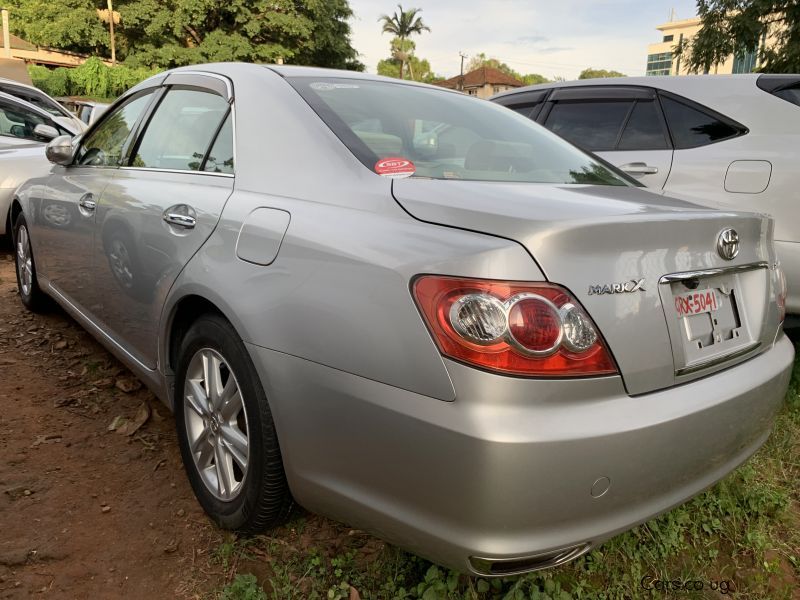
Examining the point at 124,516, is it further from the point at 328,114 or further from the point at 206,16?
the point at 206,16

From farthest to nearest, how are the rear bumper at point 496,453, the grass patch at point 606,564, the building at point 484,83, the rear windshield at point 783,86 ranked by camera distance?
the building at point 484,83, the rear windshield at point 783,86, the grass patch at point 606,564, the rear bumper at point 496,453

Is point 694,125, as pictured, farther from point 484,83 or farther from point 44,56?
point 484,83

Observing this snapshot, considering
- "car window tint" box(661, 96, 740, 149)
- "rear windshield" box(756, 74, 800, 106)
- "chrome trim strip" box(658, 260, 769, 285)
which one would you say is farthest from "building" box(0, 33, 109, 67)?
"chrome trim strip" box(658, 260, 769, 285)

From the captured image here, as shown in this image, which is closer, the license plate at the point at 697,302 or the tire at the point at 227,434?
the license plate at the point at 697,302

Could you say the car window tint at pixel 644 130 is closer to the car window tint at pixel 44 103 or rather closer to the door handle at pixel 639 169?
the door handle at pixel 639 169

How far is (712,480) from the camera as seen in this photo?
1.76 m

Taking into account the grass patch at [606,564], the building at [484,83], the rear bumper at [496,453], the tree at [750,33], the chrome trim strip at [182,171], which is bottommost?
the grass patch at [606,564]

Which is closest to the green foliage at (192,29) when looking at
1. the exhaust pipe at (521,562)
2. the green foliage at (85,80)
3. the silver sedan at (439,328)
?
the green foliage at (85,80)

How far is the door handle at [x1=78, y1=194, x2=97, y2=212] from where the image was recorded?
2.92 m

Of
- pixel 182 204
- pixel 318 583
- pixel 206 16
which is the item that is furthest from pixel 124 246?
pixel 206 16

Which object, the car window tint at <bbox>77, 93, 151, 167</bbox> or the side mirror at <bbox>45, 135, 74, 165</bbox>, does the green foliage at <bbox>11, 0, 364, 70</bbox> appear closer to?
the side mirror at <bbox>45, 135, 74, 165</bbox>

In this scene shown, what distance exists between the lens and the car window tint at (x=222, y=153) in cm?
221

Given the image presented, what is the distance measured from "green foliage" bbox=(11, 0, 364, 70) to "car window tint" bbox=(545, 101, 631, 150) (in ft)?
112

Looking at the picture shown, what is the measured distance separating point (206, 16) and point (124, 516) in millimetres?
38831
